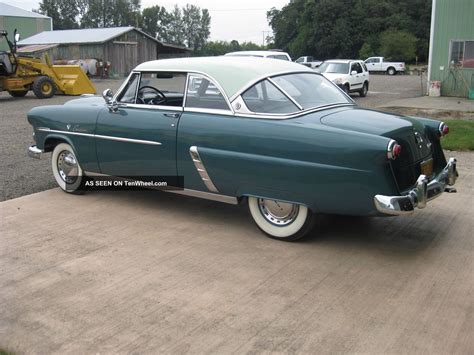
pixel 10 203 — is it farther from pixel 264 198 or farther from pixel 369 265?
pixel 369 265

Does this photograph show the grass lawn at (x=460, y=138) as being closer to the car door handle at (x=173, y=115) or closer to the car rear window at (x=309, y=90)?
the car rear window at (x=309, y=90)

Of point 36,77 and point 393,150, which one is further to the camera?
point 36,77

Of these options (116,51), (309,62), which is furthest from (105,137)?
(309,62)

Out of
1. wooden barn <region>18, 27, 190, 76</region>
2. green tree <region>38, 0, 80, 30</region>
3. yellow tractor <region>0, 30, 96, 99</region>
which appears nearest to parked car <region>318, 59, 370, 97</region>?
yellow tractor <region>0, 30, 96, 99</region>

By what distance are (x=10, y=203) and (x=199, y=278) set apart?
10.2 ft

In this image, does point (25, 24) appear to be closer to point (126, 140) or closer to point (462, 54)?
point (462, 54)

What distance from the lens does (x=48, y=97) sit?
20750 mm

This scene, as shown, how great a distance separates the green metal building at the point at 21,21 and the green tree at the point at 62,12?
133 feet

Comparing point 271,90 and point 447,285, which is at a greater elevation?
point 271,90

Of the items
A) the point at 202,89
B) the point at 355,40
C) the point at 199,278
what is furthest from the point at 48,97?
the point at 355,40

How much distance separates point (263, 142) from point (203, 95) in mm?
975

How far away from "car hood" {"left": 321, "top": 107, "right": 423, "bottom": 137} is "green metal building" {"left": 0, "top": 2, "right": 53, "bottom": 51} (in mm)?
54301

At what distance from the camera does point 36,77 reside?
2062cm

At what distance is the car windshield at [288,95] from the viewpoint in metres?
4.91
